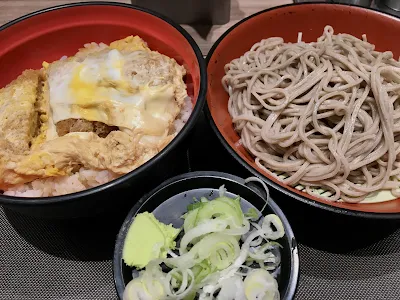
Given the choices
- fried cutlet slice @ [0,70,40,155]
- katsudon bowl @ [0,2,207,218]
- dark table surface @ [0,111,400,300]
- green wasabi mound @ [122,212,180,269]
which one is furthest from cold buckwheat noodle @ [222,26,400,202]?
fried cutlet slice @ [0,70,40,155]

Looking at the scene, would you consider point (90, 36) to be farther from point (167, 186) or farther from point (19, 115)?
point (167, 186)

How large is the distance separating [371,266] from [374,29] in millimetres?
1165

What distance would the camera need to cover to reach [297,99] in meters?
1.66

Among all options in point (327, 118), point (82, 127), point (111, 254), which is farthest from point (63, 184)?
point (327, 118)

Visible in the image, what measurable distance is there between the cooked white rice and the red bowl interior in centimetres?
53

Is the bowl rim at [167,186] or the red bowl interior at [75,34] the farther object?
the red bowl interior at [75,34]

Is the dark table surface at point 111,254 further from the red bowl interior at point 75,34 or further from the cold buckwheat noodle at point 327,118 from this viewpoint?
the red bowl interior at point 75,34

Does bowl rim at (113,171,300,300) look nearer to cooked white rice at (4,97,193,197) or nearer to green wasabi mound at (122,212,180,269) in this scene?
green wasabi mound at (122,212,180,269)

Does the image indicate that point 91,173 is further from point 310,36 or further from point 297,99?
point 310,36

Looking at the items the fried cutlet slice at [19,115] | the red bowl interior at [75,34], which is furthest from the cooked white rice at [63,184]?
the red bowl interior at [75,34]

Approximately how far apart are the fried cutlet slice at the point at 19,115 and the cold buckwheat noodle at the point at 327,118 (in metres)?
0.82

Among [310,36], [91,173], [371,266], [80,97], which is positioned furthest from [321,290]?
[310,36]

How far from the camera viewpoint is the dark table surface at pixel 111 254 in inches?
56.0

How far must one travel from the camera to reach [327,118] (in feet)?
5.33
